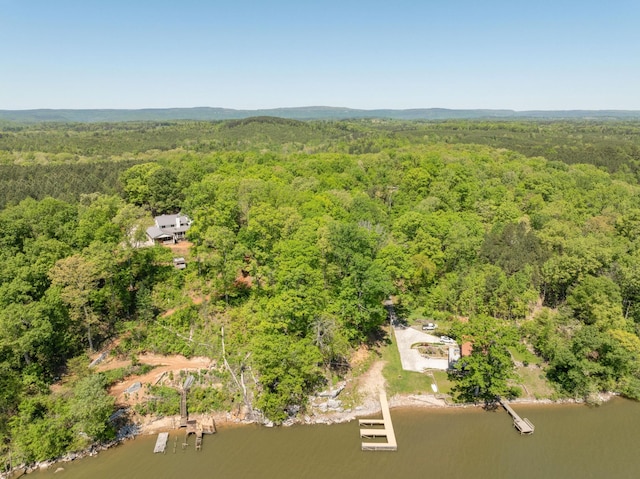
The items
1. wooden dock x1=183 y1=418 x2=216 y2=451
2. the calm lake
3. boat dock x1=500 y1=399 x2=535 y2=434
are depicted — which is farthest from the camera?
boat dock x1=500 y1=399 x2=535 y2=434

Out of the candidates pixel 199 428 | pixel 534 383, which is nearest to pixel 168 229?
pixel 199 428

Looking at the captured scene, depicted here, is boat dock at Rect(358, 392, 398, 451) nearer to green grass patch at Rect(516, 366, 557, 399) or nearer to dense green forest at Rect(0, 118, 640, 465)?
dense green forest at Rect(0, 118, 640, 465)

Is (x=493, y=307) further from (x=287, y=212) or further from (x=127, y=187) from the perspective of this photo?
(x=127, y=187)

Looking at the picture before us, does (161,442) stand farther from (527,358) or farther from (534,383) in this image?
(527,358)

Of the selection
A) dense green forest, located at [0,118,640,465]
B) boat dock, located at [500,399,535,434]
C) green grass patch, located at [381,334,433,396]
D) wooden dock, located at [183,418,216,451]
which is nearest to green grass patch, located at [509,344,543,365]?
dense green forest, located at [0,118,640,465]

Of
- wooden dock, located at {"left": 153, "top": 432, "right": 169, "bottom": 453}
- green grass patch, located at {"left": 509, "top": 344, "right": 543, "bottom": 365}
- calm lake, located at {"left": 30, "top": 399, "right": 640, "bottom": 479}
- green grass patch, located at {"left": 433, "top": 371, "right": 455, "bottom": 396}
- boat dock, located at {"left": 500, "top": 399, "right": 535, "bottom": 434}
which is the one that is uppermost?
green grass patch, located at {"left": 509, "top": 344, "right": 543, "bottom": 365}

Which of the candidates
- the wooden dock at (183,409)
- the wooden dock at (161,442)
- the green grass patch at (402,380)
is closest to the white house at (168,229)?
the wooden dock at (183,409)

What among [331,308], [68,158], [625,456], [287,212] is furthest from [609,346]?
[68,158]
